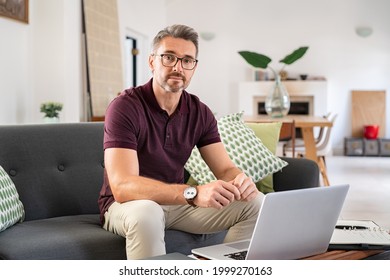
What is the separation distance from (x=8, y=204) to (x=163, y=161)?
0.58 metres

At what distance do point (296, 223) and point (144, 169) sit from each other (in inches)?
33.6

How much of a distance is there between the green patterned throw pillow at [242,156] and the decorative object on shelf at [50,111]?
2.63m

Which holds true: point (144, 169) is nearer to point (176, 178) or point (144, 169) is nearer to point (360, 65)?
point (176, 178)

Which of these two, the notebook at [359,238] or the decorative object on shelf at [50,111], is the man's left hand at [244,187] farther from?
the decorative object on shelf at [50,111]

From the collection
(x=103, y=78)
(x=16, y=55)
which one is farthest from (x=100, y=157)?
(x=103, y=78)

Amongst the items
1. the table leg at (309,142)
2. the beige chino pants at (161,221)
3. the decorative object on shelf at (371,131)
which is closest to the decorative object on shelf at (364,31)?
the decorative object on shelf at (371,131)

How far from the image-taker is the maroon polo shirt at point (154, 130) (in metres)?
2.07

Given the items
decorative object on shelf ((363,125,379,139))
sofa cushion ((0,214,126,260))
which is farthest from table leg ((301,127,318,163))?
decorative object on shelf ((363,125,379,139))

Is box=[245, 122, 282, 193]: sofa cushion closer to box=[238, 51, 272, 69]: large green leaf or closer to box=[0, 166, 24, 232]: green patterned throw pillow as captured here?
box=[0, 166, 24, 232]: green patterned throw pillow

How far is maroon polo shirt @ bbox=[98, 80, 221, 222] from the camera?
2.07 metres

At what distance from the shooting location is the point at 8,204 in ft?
7.17

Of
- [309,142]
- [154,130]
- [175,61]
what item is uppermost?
[175,61]

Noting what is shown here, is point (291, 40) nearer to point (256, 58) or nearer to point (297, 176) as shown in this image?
point (256, 58)

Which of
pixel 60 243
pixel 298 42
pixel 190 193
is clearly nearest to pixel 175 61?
pixel 190 193
